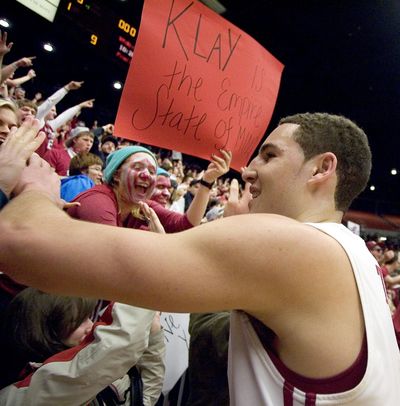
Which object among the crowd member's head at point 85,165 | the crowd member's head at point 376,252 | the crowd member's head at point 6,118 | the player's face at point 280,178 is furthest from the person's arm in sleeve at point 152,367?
the crowd member's head at point 376,252

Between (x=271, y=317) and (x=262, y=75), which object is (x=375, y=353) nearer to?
(x=271, y=317)

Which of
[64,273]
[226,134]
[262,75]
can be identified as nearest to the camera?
[64,273]

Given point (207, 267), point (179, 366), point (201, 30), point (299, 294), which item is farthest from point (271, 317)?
point (201, 30)

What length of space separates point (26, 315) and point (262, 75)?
78.7 inches

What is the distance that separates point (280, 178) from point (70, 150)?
3571 mm

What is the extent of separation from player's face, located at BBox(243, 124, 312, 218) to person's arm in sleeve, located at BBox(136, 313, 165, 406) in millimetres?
846

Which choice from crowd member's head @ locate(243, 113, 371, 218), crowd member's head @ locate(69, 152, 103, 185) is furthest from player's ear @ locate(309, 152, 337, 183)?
crowd member's head @ locate(69, 152, 103, 185)

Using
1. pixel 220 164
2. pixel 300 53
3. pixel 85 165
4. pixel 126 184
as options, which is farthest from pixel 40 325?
pixel 300 53

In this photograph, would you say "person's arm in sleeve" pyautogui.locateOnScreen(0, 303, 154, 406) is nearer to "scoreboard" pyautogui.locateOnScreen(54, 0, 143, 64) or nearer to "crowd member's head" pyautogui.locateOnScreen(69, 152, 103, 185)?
"crowd member's head" pyautogui.locateOnScreen(69, 152, 103, 185)

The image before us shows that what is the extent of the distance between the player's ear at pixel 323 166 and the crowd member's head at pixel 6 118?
4.49 feet

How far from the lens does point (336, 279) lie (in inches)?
32.7

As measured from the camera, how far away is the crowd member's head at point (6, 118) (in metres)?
1.69

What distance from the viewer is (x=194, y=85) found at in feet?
6.80

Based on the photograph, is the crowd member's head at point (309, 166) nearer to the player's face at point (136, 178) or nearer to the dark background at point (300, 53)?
the player's face at point (136, 178)
